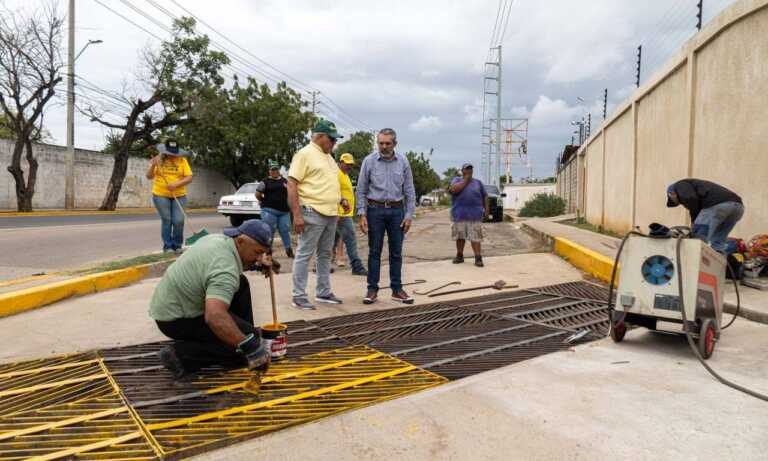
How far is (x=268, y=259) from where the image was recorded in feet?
9.49

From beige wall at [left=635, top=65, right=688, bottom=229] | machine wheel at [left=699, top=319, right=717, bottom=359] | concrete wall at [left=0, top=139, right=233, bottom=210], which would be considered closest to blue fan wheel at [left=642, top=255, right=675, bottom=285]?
machine wheel at [left=699, top=319, right=717, bottom=359]

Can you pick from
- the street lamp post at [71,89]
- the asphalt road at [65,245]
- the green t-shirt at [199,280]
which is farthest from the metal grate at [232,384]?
the street lamp post at [71,89]

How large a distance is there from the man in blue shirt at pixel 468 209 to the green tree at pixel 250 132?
24.4 metres

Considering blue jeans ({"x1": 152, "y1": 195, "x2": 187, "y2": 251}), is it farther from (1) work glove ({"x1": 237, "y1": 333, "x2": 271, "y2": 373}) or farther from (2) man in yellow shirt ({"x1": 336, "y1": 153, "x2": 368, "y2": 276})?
(1) work glove ({"x1": 237, "y1": 333, "x2": 271, "y2": 373})

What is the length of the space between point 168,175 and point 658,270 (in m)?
5.79

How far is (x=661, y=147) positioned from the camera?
9312 millimetres

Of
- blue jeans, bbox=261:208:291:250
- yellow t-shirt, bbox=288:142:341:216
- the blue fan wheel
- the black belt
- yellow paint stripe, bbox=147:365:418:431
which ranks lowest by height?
yellow paint stripe, bbox=147:365:418:431

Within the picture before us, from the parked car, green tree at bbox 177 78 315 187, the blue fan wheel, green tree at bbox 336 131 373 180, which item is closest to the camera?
the blue fan wheel

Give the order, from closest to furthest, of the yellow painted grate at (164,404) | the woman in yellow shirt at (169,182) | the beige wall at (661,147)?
the yellow painted grate at (164,404) < the woman in yellow shirt at (169,182) < the beige wall at (661,147)

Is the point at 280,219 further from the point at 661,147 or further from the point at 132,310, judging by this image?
the point at 661,147

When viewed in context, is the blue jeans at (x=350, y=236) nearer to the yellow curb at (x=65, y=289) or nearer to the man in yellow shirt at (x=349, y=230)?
the man in yellow shirt at (x=349, y=230)

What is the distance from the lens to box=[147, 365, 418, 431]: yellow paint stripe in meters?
2.33

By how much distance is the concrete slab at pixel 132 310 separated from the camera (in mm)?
3572

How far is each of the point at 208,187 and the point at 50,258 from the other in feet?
89.5
